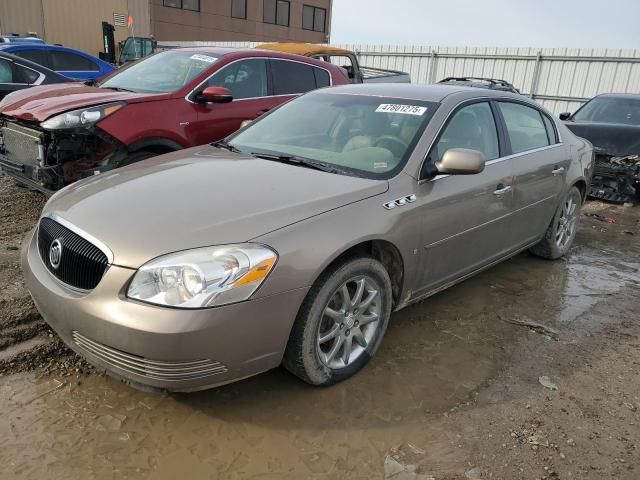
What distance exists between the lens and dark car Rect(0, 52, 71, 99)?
7664mm

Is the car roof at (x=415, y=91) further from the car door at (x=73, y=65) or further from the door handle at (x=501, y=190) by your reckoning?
the car door at (x=73, y=65)

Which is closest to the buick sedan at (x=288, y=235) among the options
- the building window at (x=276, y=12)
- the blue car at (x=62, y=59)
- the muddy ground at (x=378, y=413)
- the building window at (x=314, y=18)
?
the muddy ground at (x=378, y=413)

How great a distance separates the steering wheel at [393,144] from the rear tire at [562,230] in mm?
2263

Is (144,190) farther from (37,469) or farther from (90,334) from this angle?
(37,469)

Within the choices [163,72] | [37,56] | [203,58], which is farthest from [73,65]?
[203,58]

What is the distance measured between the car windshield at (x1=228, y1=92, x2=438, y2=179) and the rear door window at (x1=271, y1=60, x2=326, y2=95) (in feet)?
7.67

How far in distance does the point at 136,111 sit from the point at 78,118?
1.73 ft

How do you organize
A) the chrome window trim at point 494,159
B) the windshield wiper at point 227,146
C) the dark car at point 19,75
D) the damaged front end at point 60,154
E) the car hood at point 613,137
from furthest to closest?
1. the car hood at point 613,137
2. the dark car at point 19,75
3. the damaged front end at point 60,154
4. the windshield wiper at point 227,146
5. the chrome window trim at point 494,159

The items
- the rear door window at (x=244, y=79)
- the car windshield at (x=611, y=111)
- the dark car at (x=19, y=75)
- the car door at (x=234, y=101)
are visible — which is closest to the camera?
the car door at (x=234, y=101)

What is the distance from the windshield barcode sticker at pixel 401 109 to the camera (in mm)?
3541

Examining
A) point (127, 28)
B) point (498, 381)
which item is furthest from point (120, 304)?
point (127, 28)

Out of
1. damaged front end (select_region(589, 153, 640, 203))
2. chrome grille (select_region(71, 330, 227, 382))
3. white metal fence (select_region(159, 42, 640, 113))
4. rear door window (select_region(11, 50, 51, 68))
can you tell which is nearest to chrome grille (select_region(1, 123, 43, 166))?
chrome grille (select_region(71, 330, 227, 382))

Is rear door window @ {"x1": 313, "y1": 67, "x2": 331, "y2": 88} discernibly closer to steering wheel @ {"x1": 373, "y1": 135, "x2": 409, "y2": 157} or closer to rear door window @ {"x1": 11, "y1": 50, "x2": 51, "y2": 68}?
steering wheel @ {"x1": 373, "y1": 135, "x2": 409, "y2": 157}

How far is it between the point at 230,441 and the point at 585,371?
2.16 m
